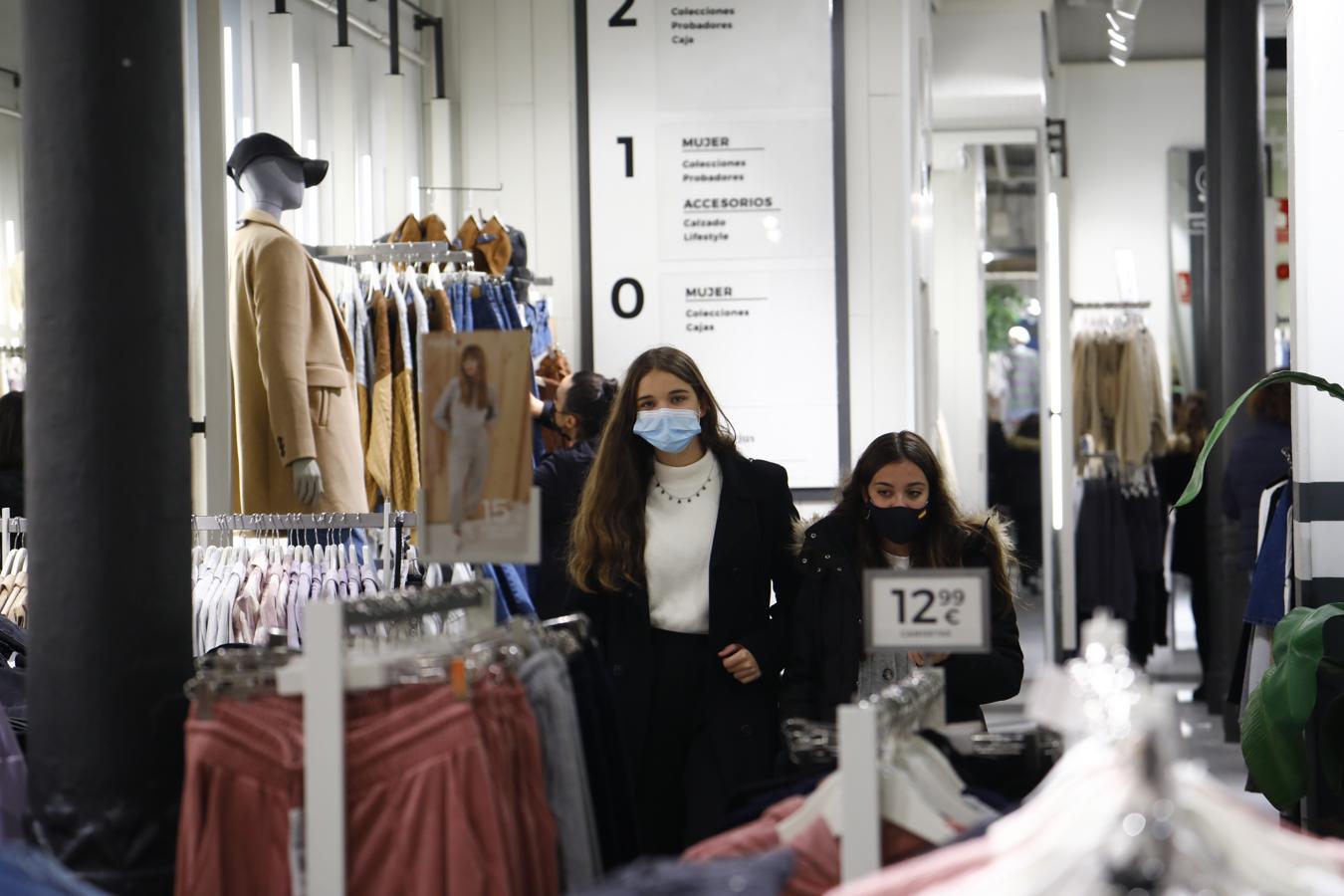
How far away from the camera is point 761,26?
20.7 ft

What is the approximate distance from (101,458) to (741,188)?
415 cm

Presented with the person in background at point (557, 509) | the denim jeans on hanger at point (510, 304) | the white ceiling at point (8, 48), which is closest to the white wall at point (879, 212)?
the denim jeans on hanger at point (510, 304)

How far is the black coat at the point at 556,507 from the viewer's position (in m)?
4.48

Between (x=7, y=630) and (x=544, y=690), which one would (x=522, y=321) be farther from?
(x=544, y=690)

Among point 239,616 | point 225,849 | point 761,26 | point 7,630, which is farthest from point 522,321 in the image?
point 225,849

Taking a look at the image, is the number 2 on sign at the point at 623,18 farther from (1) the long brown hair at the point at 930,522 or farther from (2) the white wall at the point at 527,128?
(1) the long brown hair at the point at 930,522

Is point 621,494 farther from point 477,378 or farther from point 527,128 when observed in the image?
point 527,128

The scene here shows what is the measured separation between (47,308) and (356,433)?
95.6 inches

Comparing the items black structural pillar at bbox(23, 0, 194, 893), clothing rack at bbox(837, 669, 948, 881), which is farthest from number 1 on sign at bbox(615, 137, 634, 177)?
clothing rack at bbox(837, 669, 948, 881)

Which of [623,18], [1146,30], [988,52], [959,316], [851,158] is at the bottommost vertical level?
[959,316]

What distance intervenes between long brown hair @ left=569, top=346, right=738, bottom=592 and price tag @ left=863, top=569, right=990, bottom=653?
4.06 feet

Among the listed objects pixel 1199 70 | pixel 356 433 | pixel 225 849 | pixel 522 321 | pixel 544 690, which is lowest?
pixel 225 849

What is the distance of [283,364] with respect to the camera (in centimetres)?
455

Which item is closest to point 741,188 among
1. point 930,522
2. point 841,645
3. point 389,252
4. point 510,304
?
point 510,304
